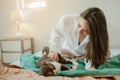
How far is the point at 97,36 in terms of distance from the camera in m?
1.19

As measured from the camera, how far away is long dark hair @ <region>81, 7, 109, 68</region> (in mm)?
1173

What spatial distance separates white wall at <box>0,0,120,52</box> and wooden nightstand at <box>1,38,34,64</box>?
0.68ft

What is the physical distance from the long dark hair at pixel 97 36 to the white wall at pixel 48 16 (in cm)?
177

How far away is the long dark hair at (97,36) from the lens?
1173 millimetres

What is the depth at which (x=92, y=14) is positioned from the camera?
119 centimetres

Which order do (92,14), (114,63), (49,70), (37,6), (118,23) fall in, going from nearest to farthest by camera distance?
(49,70) < (92,14) < (114,63) < (118,23) < (37,6)

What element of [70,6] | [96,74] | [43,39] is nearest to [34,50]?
[43,39]

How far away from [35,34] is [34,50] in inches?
11.1

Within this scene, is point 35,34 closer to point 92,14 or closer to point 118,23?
point 118,23

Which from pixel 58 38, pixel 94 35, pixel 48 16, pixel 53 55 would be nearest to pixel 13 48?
pixel 48 16

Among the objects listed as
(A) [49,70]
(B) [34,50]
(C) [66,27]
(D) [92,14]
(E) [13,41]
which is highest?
(D) [92,14]

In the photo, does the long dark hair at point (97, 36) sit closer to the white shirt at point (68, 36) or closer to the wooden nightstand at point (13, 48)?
the white shirt at point (68, 36)

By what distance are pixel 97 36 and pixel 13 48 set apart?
2.09 metres

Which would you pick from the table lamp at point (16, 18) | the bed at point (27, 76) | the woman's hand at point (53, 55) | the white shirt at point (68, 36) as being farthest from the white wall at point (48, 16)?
the bed at point (27, 76)
